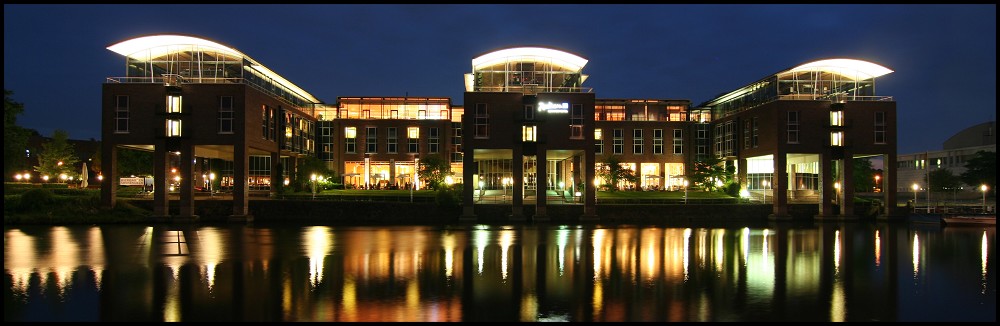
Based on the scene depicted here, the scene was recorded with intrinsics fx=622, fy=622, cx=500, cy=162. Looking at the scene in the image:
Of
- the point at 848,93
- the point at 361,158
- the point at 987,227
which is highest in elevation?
the point at 848,93

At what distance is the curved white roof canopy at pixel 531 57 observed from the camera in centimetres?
5759

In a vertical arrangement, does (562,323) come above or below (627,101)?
below

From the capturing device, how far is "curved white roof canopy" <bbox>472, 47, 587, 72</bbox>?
57.6m

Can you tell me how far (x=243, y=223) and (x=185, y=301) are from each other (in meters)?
37.0

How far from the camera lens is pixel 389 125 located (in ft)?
277

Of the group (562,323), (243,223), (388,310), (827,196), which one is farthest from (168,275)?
(827,196)

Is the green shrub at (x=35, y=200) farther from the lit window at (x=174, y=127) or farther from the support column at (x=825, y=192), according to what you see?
the support column at (x=825, y=192)

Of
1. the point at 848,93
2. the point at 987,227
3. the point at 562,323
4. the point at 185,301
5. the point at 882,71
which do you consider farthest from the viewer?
the point at 848,93

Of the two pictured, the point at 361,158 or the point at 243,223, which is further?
the point at 361,158

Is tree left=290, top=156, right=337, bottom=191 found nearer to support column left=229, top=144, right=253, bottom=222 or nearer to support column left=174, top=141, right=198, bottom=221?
support column left=229, top=144, right=253, bottom=222

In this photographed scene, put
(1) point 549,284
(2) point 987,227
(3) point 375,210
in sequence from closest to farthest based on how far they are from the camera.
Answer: (1) point 549,284, (2) point 987,227, (3) point 375,210

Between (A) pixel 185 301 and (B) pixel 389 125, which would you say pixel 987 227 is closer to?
(A) pixel 185 301

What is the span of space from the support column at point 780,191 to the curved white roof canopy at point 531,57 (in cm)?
2190

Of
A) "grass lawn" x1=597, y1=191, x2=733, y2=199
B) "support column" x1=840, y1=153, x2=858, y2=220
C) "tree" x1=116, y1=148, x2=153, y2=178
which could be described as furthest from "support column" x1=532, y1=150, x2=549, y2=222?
"tree" x1=116, y1=148, x2=153, y2=178
